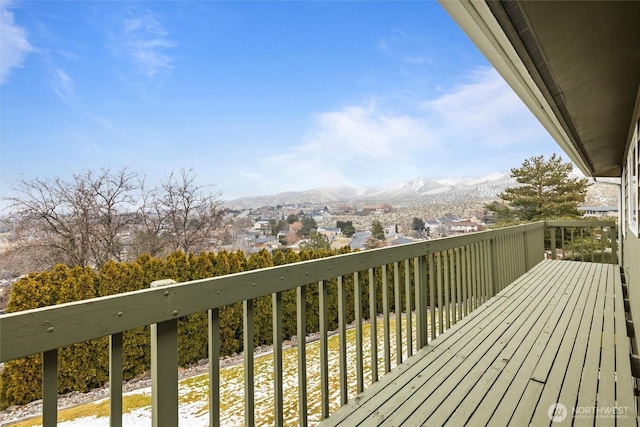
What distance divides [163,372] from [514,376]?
2.07m

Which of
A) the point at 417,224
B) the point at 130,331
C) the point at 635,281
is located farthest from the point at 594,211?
the point at 130,331

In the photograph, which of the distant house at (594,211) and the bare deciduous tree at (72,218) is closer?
the bare deciduous tree at (72,218)

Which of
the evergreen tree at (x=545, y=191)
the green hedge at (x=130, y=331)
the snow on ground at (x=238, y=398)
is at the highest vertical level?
the evergreen tree at (x=545, y=191)

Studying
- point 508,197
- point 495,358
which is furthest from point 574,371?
point 508,197

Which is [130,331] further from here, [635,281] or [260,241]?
[260,241]

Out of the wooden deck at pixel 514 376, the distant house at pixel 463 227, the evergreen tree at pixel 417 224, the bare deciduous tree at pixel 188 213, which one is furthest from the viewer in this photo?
the evergreen tree at pixel 417 224

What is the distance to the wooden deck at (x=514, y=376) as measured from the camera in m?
1.73

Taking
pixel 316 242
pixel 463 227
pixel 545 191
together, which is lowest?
pixel 316 242

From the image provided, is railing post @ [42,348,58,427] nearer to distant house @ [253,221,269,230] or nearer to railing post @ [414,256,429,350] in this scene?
railing post @ [414,256,429,350]

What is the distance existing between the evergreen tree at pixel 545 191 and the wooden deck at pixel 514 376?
15.2m

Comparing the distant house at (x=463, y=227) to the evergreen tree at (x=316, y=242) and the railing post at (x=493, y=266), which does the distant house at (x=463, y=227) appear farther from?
the evergreen tree at (x=316, y=242)

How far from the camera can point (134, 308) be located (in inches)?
40.6

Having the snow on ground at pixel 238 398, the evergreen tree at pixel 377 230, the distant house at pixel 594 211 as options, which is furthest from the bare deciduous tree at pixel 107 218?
the distant house at pixel 594 211

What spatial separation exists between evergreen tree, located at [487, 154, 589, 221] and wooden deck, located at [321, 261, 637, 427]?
598 inches
